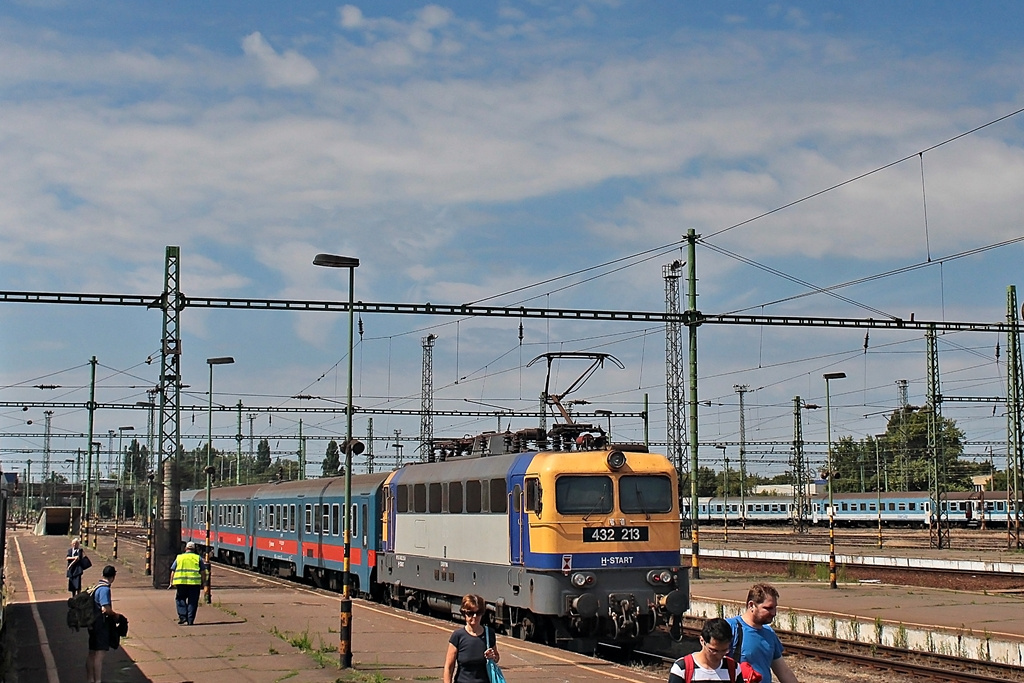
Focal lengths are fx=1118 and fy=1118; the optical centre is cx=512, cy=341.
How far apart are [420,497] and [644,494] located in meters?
6.16

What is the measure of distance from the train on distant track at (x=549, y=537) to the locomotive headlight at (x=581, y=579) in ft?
0.07

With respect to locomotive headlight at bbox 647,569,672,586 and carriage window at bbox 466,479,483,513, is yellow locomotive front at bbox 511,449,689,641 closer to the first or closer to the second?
locomotive headlight at bbox 647,569,672,586

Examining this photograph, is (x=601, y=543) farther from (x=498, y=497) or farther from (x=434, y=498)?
(x=434, y=498)

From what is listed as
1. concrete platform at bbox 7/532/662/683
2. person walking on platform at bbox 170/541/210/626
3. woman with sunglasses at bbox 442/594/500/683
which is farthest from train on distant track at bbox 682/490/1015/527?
woman with sunglasses at bbox 442/594/500/683

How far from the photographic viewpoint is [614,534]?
18.0 metres

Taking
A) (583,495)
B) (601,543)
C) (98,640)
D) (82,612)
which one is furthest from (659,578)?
(82,612)

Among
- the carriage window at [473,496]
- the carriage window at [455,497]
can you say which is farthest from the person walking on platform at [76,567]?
the carriage window at [473,496]

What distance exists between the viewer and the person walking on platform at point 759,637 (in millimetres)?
7453

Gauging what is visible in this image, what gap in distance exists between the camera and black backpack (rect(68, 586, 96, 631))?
1412cm

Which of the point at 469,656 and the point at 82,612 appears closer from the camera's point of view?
the point at 469,656

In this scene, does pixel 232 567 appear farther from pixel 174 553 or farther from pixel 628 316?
pixel 628 316

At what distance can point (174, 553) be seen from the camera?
29.5 m

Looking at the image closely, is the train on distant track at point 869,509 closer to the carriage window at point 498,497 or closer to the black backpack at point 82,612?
the carriage window at point 498,497

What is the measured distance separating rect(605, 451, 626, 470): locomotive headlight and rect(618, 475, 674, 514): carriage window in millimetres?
226
